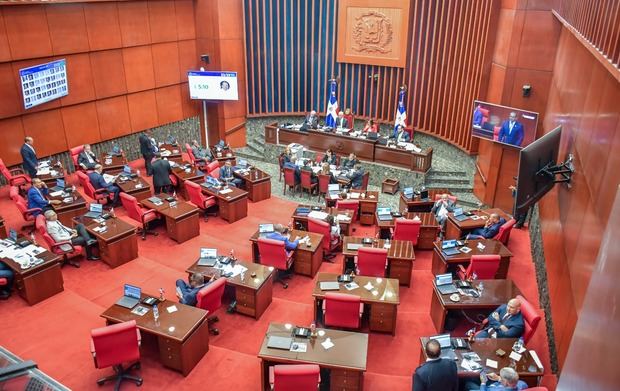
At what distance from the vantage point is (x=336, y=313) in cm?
627

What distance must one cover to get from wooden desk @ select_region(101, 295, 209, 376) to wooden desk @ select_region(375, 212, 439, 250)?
4320 mm

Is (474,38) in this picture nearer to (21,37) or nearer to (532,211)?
Answer: (532,211)

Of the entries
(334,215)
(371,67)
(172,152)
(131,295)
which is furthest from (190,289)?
(371,67)

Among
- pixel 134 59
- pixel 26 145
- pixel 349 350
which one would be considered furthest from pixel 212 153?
pixel 349 350

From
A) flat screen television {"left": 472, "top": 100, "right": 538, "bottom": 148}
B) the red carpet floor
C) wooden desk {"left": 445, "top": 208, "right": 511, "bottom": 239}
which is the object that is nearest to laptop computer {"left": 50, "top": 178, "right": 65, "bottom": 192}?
the red carpet floor

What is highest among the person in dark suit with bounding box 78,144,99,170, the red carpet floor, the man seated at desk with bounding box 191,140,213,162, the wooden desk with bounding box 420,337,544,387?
the person in dark suit with bounding box 78,144,99,170

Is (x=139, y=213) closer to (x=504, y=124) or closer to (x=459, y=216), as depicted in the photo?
(x=459, y=216)

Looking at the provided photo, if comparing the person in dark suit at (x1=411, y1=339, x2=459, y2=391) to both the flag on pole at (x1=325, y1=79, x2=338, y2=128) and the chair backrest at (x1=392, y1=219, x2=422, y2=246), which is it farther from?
the flag on pole at (x1=325, y1=79, x2=338, y2=128)

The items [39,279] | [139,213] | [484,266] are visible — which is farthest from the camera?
[139,213]

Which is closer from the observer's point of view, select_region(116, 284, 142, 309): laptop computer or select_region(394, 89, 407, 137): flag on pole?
select_region(116, 284, 142, 309): laptop computer

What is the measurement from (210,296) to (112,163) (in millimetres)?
6924

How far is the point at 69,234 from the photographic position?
7.95m

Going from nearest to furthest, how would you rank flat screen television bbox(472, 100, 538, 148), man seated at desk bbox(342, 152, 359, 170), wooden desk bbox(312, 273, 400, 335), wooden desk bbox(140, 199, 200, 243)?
1. wooden desk bbox(312, 273, 400, 335)
2. wooden desk bbox(140, 199, 200, 243)
3. flat screen television bbox(472, 100, 538, 148)
4. man seated at desk bbox(342, 152, 359, 170)

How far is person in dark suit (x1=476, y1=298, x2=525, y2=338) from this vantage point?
557 centimetres
